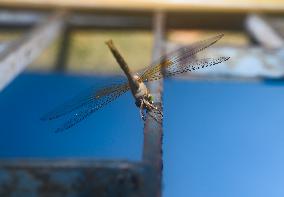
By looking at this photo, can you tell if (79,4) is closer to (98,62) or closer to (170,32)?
(98,62)

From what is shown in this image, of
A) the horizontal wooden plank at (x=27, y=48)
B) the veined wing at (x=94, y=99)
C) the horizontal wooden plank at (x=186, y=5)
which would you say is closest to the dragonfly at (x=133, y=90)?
the veined wing at (x=94, y=99)

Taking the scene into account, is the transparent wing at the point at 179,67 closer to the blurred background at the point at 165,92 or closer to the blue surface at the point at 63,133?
A: the blurred background at the point at 165,92

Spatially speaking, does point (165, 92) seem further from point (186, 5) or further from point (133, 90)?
point (186, 5)

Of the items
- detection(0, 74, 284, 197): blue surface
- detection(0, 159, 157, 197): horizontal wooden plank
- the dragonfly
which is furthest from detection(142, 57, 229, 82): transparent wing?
detection(0, 159, 157, 197): horizontal wooden plank

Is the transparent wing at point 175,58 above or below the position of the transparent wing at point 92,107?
above

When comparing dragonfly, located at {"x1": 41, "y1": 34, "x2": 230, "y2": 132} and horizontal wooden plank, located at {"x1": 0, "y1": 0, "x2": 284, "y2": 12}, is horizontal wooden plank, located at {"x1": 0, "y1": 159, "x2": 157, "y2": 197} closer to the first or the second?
dragonfly, located at {"x1": 41, "y1": 34, "x2": 230, "y2": 132}

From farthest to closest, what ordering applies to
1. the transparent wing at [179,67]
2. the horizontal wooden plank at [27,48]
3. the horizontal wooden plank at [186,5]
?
the horizontal wooden plank at [186,5], the horizontal wooden plank at [27,48], the transparent wing at [179,67]

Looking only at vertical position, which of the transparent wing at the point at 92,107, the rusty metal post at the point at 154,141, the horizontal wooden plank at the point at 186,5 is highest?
the horizontal wooden plank at the point at 186,5
